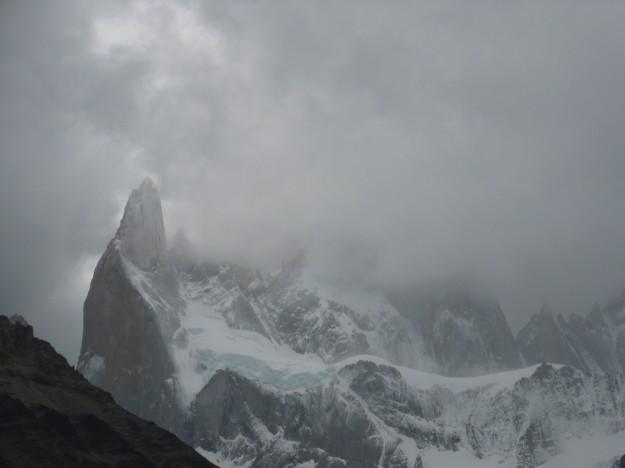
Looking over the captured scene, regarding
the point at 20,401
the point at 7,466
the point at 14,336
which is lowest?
the point at 7,466

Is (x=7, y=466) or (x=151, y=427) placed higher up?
(x=151, y=427)

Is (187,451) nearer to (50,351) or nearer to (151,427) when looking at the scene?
(151,427)

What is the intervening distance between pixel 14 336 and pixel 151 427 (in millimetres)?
16258

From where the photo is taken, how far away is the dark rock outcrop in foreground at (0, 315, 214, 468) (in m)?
108

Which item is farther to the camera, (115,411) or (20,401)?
(115,411)

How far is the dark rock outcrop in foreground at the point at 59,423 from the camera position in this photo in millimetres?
108062

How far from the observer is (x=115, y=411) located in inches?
4727

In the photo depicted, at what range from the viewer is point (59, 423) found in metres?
111

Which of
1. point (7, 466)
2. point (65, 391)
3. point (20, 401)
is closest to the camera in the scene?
point (7, 466)

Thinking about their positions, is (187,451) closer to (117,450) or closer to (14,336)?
(117,450)

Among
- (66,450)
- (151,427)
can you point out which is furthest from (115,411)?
(66,450)

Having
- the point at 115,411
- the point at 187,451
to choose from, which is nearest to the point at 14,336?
the point at 115,411

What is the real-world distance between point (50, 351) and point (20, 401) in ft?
50.2

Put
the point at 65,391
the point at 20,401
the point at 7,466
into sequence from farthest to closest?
the point at 65,391 → the point at 20,401 → the point at 7,466
